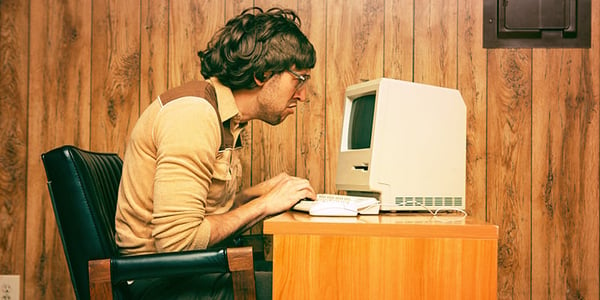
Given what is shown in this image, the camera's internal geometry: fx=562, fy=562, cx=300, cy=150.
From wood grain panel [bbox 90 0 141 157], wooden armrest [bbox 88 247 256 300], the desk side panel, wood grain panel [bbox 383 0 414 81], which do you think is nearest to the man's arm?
wooden armrest [bbox 88 247 256 300]

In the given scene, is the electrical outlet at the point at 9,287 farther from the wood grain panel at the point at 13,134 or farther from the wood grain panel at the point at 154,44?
the wood grain panel at the point at 154,44

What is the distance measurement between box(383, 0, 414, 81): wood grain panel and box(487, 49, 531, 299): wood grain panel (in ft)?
1.17

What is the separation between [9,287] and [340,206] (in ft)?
5.98

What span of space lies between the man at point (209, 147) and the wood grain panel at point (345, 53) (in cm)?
70

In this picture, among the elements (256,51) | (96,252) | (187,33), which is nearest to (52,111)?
(187,33)

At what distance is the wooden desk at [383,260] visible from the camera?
3.94ft

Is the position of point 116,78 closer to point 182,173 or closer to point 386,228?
point 182,173

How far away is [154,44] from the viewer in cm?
250

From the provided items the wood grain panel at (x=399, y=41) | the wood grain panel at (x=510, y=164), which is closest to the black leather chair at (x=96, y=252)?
the wood grain panel at (x=399, y=41)

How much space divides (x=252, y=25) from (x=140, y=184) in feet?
1.97

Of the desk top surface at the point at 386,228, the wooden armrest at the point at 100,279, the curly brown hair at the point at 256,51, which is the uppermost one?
the curly brown hair at the point at 256,51

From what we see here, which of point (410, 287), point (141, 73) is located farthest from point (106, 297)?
point (141, 73)

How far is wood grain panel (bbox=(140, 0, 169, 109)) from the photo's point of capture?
250 cm

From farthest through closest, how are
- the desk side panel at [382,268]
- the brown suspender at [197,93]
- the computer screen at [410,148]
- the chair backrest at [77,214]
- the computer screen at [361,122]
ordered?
1. the computer screen at [361,122]
2. the computer screen at [410,148]
3. the brown suspender at [197,93]
4. the chair backrest at [77,214]
5. the desk side panel at [382,268]
